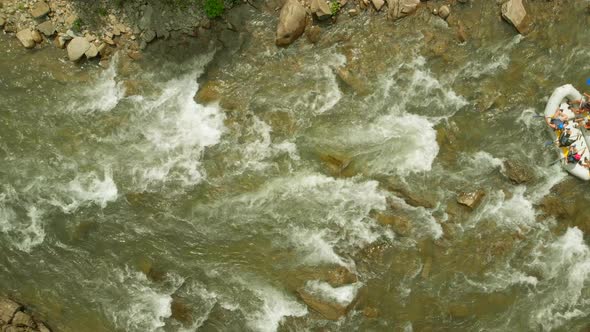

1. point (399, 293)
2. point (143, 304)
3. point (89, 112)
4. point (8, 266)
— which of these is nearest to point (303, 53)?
point (89, 112)

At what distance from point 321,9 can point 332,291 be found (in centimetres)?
682

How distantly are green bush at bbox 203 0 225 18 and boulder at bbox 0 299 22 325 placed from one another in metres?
8.30

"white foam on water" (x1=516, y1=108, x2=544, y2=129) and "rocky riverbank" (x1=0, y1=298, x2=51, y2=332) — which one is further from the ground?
"white foam on water" (x1=516, y1=108, x2=544, y2=129)

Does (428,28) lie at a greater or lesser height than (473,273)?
greater

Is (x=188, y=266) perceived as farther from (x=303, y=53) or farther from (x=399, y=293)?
(x=303, y=53)

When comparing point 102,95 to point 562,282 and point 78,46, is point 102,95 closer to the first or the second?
point 78,46

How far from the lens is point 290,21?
11.8m

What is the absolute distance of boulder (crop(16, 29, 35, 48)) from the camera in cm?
1175

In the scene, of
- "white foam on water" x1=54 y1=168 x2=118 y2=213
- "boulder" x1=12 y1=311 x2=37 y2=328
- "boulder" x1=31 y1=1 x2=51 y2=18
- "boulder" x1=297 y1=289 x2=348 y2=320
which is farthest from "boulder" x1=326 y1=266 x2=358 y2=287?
"boulder" x1=31 y1=1 x2=51 y2=18

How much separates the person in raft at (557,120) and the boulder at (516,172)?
127 cm

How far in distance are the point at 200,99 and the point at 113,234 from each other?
3.89 meters

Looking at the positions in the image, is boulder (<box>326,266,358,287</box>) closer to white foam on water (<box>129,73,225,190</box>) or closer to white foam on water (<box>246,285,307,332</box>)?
white foam on water (<box>246,285,307,332</box>)

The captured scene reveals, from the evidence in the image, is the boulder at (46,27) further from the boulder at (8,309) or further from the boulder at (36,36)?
the boulder at (8,309)

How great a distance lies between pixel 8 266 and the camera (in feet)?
38.3
